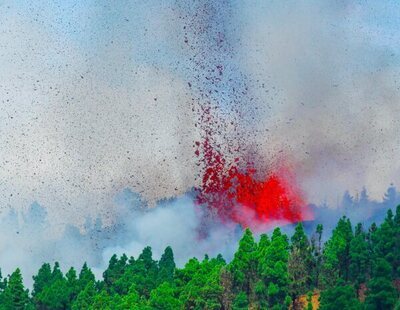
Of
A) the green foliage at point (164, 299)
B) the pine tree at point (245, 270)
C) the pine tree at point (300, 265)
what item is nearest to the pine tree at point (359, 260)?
the pine tree at point (300, 265)

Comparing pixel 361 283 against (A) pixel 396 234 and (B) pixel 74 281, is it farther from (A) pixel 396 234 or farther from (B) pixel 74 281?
(B) pixel 74 281

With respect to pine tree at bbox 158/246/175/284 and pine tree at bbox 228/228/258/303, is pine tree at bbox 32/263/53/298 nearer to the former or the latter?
pine tree at bbox 158/246/175/284

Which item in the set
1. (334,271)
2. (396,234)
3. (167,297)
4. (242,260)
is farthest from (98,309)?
(396,234)

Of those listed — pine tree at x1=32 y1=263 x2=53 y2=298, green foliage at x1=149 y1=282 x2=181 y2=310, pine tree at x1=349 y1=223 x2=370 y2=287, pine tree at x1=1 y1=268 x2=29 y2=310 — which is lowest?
green foliage at x1=149 y1=282 x2=181 y2=310

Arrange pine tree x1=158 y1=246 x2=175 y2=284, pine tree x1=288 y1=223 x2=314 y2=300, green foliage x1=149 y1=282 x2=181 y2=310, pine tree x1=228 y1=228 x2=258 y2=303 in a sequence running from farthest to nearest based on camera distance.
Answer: pine tree x1=158 y1=246 x2=175 y2=284
pine tree x1=228 y1=228 x2=258 y2=303
green foliage x1=149 y1=282 x2=181 y2=310
pine tree x1=288 y1=223 x2=314 y2=300

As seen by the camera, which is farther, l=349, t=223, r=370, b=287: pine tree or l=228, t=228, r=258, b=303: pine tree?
l=228, t=228, r=258, b=303: pine tree

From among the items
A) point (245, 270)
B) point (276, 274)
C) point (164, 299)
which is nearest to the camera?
point (276, 274)

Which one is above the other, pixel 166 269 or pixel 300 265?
pixel 166 269

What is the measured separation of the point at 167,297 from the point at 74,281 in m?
20.4

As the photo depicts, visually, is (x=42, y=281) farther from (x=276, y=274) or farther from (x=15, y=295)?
(x=276, y=274)

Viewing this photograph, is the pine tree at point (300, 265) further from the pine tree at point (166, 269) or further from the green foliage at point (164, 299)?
the pine tree at point (166, 269)

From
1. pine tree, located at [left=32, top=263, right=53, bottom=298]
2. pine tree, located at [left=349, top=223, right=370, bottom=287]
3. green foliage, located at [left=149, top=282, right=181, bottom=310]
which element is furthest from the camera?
pine tree, located at [left=32, top=263, right=53, bottom=298]

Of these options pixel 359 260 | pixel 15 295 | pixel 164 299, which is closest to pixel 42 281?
pixel 15 295

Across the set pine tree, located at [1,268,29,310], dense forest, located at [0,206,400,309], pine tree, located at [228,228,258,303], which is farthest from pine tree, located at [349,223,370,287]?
pine tree, located at [1,268,29,310]
